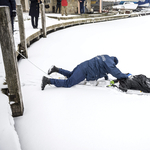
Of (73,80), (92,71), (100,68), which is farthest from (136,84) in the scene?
(73,80)

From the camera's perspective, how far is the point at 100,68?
10.2 feet

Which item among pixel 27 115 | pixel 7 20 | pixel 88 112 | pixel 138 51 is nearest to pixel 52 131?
pixel 27 115

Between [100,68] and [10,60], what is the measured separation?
165 centimetres

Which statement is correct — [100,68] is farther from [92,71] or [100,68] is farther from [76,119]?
[76,119]

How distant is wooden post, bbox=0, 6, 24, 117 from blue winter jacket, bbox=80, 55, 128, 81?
1338 mm

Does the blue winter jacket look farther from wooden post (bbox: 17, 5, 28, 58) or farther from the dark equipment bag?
wooden post (bbox: 17, 5, 28, 58)

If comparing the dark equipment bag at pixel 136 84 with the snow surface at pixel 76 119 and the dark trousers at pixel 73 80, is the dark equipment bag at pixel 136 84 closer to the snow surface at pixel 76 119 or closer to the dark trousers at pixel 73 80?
the snow surface at pixel 76 119

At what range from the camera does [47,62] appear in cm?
478

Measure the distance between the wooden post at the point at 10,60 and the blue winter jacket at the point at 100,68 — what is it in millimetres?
1338

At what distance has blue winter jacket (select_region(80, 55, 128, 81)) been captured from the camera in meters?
3.02

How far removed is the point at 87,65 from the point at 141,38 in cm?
565

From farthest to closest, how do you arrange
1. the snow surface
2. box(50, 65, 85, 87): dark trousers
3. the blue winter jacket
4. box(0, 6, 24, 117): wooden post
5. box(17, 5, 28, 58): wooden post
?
box(17, 5, 28, 58): wooden post, box(50, 65, 85, 87): dark trousers, the blue winter jacket, the snow surface, box(0, 6, 24, 117): wooden post

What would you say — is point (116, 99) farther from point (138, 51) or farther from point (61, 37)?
point (61, 37)

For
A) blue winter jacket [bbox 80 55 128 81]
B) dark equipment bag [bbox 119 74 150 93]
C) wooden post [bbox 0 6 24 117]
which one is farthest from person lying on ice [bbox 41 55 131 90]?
wooden post [bbox 0 6 24 117]
